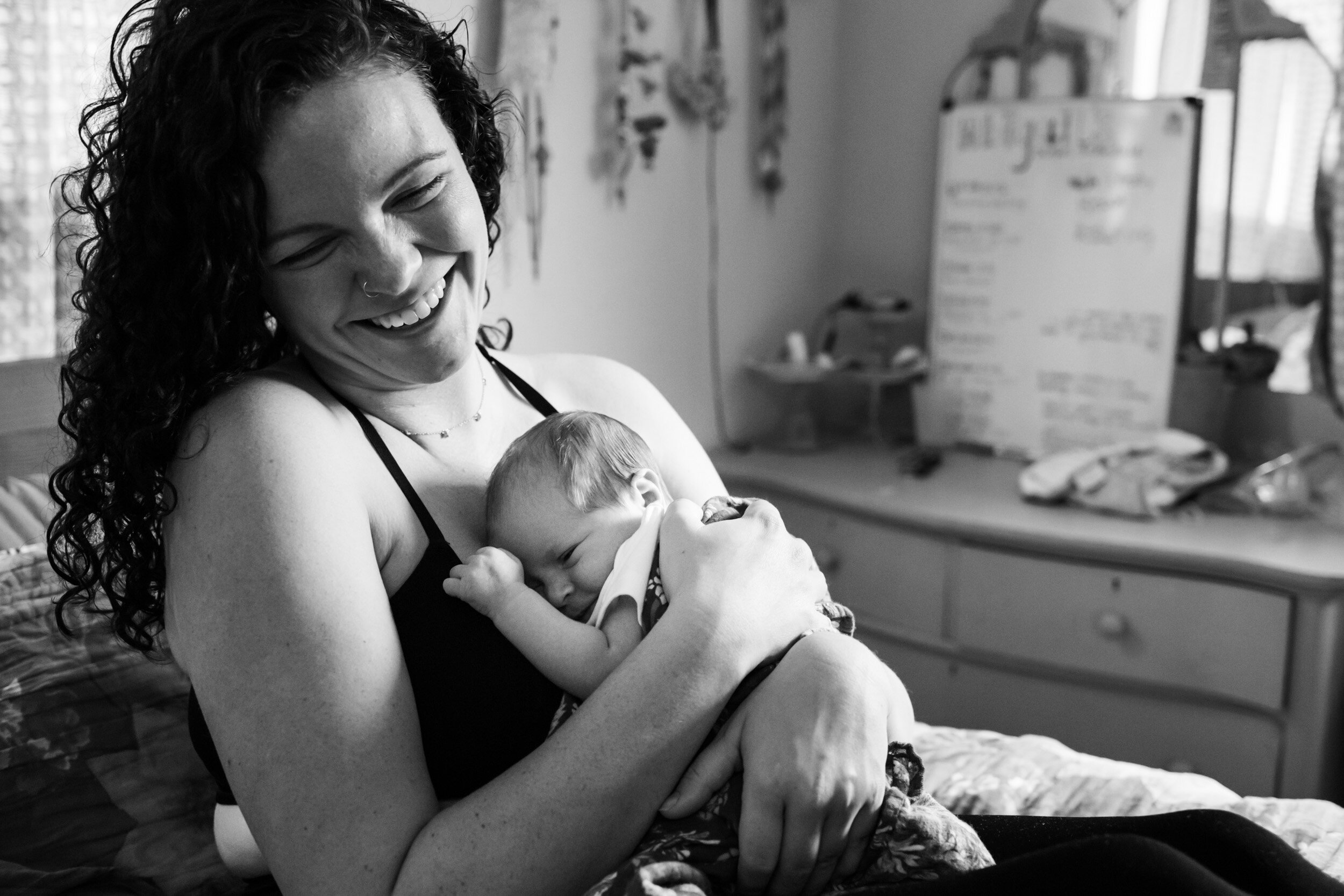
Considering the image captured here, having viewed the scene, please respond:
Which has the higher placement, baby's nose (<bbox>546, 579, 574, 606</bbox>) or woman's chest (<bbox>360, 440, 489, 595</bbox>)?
woman's chest (<bbox>360, 440, 489, 595</bbox>)

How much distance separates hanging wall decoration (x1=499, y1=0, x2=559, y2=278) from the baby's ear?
3.50 ft

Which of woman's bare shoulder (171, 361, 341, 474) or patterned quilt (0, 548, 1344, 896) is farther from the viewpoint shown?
patterned quilt (0, 548, 1344, 896)

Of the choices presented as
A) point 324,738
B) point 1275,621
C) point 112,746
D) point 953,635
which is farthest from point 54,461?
point 1275,621

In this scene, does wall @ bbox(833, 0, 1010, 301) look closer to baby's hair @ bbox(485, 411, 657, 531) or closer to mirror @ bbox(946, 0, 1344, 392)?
mirror @ bbox(946, 0, 1344, 392)

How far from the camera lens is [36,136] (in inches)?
59.3

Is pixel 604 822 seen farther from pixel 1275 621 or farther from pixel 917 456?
pixel 917 456

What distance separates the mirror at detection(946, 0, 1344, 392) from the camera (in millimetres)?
2479

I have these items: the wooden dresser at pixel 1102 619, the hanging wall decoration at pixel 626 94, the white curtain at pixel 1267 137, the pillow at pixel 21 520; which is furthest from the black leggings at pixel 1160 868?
the white curtain at pixel 1267 137

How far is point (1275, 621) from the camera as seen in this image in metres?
2.09

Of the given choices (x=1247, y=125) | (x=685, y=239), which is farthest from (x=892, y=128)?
(x=1247, y=125)

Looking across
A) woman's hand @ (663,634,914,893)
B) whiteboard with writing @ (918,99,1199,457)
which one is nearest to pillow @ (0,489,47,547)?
woman's hand @ (663,634,914,893)

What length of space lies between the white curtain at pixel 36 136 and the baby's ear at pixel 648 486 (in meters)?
0.85

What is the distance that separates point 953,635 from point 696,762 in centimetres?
151

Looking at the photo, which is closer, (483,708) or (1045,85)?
(483,708)
